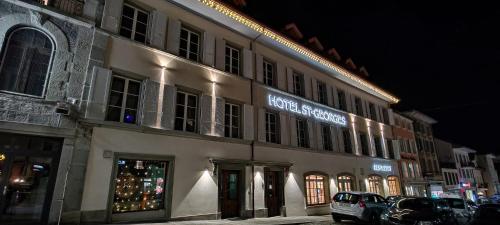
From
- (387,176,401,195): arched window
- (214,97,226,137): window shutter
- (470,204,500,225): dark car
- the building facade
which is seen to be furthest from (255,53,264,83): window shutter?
(387,176,401,195): arched window

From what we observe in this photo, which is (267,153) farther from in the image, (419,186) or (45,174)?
(419,186)

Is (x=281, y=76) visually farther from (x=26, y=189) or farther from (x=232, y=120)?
(x=26, y=189)

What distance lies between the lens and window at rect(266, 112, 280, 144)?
1552 cm

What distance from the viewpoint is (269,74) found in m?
17.1

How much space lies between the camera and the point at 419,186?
94.9 ft

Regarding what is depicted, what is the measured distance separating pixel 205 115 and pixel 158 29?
14.4 feet

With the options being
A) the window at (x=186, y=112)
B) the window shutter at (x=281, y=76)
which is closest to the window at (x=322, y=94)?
the window shutter at (x=281, y=76)

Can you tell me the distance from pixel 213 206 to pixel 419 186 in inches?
1052

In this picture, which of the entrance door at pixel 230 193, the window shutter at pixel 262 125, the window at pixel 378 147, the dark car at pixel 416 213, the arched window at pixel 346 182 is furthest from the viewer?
the window at pixel 378 147

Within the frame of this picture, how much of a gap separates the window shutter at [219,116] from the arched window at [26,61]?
21.9 feet

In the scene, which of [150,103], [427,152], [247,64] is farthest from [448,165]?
[150,103]

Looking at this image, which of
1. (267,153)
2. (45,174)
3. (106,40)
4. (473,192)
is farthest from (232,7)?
(473,192)

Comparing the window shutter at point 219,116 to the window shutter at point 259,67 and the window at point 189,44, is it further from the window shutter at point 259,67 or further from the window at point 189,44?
the window shutter at point 259,67

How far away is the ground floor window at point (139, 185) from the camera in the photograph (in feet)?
31.9
